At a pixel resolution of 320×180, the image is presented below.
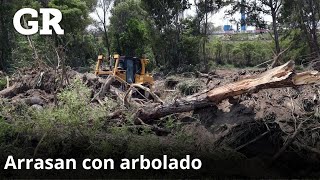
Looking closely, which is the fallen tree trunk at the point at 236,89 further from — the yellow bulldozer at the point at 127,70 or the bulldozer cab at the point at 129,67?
the bulldozer cab at the point at 129,67

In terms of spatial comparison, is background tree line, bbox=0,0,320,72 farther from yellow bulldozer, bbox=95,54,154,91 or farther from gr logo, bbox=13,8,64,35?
gr logo, bbox=13,8,64,35

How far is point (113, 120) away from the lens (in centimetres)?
871

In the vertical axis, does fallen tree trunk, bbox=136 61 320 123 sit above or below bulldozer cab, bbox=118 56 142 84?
below

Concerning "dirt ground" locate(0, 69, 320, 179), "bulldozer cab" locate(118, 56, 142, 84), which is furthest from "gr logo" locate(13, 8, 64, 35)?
"dirt ground" locate(0, 69, 320, 179)

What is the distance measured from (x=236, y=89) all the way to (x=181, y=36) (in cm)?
2251

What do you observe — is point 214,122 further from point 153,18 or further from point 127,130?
point 153,18

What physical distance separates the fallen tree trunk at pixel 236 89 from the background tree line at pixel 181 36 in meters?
16.4

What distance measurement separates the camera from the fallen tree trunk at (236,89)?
7.73 metres

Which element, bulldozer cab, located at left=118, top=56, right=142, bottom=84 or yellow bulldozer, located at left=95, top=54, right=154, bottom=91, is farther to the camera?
bulldozer cab, located at left=118, top=56, right=142, bottom=84

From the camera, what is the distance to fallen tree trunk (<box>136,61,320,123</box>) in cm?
773

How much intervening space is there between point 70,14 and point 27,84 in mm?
17429

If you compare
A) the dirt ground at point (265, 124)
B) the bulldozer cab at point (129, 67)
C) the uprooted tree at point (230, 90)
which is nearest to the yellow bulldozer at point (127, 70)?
the bulldozer cab at point (129, 67)

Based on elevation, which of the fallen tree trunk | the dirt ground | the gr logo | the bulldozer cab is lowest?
the dirt ground

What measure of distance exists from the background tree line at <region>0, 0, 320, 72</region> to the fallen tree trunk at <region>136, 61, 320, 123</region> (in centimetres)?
1636
